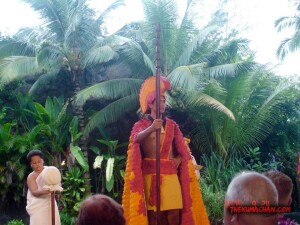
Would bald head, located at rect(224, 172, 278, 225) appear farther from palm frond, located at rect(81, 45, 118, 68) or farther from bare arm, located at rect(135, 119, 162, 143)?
palm frond, located at rect(81, 45, 118, 68)

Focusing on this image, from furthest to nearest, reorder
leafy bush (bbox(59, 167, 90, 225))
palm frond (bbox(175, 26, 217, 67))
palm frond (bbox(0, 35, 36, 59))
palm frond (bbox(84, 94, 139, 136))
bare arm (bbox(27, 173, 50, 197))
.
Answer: palm frond (bbox(0, 35, 36, 59)), palm frond (bbox(175, 26, 217, 67)), palm frond (bbox(84, 94, 139, 136)), leafy bush (bbox(59, 167, 90, 225)), bare arm (bbox(27, 173, 50, 197))

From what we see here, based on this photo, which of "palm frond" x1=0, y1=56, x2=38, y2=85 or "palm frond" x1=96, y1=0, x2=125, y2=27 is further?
"palm frond" x1=96, y1=0, x2=125, y2=27

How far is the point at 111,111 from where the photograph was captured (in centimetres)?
885

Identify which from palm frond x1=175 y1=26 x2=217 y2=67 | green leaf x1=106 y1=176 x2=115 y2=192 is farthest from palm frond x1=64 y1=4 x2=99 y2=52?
green leaf x1=106 y1=176 x2=115 y2=192

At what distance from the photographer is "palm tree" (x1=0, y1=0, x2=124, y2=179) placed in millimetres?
8719

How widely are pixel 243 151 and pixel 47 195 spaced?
622 cm

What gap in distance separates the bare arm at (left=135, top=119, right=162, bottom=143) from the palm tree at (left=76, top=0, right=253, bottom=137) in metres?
4.70

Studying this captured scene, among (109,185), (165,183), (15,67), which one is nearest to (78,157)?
(109,185)

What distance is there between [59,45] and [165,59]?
268 cm

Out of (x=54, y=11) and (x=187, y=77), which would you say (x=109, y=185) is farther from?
(x=54, y=11)

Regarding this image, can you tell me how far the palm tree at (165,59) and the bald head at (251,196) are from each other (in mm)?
6563

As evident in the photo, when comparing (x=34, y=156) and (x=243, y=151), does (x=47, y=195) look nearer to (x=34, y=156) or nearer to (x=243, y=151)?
(x=34, y=156)

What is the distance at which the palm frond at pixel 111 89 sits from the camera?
832 centimetres

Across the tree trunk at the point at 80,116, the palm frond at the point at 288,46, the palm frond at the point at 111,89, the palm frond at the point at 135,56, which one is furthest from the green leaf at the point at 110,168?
the palm frond at the point at 288,46
